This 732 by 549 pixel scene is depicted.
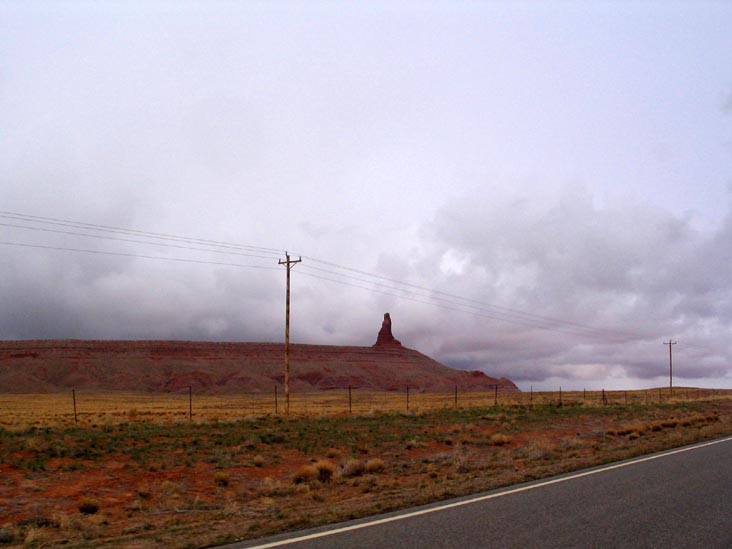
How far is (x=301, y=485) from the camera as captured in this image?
1719 centimetres

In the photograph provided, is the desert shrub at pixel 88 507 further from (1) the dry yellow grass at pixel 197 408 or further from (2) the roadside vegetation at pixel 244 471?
(1) the dry yellow grass at pixel 197 408

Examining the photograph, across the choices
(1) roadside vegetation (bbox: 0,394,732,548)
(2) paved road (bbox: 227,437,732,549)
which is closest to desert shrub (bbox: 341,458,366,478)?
(1) roadside vegetation (bbox: 0,394,732,548)

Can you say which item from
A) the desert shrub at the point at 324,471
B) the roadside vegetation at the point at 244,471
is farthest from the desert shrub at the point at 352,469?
the desert shrub at the point at 324,471

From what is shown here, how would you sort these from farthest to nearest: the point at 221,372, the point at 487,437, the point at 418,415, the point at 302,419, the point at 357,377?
1. the point at 357,377
2. the point at 221,372
3. the point at 418,415
4. the point at 302,419
5. the point at 487,437

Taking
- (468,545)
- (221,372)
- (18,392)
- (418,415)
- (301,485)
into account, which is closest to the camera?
(468,545)

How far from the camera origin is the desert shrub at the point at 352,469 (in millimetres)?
18953

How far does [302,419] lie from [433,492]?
25961 millimetres

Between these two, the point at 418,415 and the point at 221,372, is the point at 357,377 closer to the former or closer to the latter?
the point at 221,372

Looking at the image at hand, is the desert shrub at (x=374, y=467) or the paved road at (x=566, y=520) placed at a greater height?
the paved road at (x=566, y=520)

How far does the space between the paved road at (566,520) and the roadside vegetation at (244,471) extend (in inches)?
50.2

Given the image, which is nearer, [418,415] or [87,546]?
[87,546]

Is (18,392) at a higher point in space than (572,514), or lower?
lower

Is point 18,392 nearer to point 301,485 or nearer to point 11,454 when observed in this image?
point 11,454

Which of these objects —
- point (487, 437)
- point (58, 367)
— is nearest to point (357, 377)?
point (58, 367)
